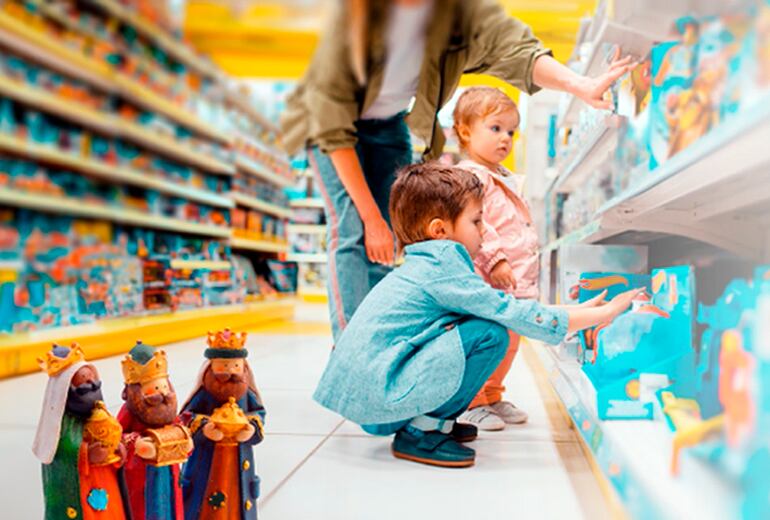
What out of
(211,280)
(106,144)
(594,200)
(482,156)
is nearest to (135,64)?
(106,144)

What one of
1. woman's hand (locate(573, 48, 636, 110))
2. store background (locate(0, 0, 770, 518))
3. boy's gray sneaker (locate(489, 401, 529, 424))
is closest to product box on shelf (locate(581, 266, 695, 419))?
store background (locate(0, 0, 770, 518))

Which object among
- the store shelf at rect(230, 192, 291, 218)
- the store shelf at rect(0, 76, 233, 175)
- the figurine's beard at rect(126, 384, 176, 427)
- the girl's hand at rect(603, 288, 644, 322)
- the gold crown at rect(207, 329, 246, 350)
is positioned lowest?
the figurine's beard at rect(126, 384, 176, 427)

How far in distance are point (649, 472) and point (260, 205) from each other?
1.66ft

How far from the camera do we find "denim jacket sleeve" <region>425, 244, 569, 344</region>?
114 cm

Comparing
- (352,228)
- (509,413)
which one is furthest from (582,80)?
(509,413)

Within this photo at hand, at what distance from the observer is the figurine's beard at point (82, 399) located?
63cm

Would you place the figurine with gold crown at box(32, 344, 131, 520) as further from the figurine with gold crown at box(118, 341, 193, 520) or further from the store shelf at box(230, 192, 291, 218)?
the store shelf at box(230, 192, 291, 218)

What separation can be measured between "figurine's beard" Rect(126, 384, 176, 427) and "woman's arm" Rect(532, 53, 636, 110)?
21.0 inches

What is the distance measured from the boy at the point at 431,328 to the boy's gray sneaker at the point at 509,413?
1.07ft

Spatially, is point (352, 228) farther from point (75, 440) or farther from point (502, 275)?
point (75, 440)

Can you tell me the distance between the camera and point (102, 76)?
0.52 meters

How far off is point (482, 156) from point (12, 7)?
3.41ft

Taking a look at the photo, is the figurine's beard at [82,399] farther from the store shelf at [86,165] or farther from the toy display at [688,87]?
the toy display at [688,87]

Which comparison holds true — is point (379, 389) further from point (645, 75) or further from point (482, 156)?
point (645, 75)
